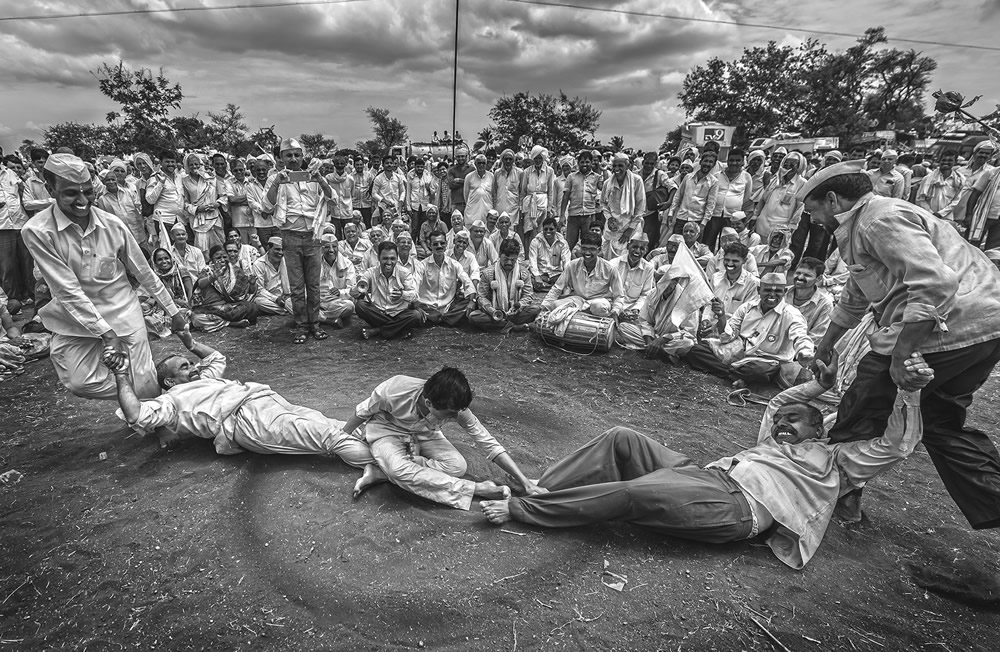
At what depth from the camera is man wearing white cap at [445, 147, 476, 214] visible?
10562 millimetres

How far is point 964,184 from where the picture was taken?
862 centimetres

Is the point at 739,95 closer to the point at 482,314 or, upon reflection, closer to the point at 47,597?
the point at 482,314

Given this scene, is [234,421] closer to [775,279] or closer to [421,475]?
[421,475]

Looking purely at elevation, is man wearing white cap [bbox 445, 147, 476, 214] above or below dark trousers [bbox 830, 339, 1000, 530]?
above

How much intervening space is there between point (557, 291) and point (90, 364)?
508cm

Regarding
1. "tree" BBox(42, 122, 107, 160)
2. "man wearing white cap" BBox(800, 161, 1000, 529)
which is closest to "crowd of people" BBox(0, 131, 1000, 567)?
"man wearing white cap" BBox(800, 161, 1000, 529)

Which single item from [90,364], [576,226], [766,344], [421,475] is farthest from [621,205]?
[90,364]

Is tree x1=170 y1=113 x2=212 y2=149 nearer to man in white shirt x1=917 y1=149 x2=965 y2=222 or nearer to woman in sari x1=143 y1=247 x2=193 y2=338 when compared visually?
woman in sari x1=143 y1=247 x2=193 y2=338

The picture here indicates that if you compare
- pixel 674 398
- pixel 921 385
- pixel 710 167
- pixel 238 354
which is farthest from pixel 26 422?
pixel 710 167

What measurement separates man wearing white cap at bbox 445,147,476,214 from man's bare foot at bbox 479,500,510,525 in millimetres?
8240

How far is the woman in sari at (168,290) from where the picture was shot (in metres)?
6.52

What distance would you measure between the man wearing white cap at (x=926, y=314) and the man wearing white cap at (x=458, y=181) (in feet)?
27.7

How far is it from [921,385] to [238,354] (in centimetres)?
637

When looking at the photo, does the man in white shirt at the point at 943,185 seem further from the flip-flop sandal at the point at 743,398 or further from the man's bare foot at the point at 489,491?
the man's bare foot at the point at 489,491
